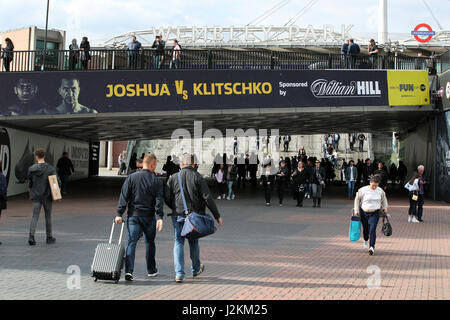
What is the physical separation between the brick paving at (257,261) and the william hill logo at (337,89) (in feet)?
21.0

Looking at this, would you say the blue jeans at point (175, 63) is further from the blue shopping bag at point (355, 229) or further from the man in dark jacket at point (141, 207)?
the man in dark jacket at point (141, 207)

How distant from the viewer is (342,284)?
734 cm

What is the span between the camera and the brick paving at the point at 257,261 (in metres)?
6.77

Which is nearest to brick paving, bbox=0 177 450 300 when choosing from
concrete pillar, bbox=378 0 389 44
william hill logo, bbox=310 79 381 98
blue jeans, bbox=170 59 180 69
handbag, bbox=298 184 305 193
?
handbag, bbox=298 184 305 193

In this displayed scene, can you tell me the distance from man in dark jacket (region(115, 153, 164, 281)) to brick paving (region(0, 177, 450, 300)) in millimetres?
390

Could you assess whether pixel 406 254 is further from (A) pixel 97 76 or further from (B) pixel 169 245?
(A) pixel 97 76

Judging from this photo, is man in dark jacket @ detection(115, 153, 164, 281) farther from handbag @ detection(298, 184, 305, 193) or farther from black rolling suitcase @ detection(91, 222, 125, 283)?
handbag @ detection(298, 184, 305, 193)

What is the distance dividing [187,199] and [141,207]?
659 millimetres

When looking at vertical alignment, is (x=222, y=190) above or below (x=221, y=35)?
below

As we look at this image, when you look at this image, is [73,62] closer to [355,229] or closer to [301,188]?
[301,188]

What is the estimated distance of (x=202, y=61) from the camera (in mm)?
21328
